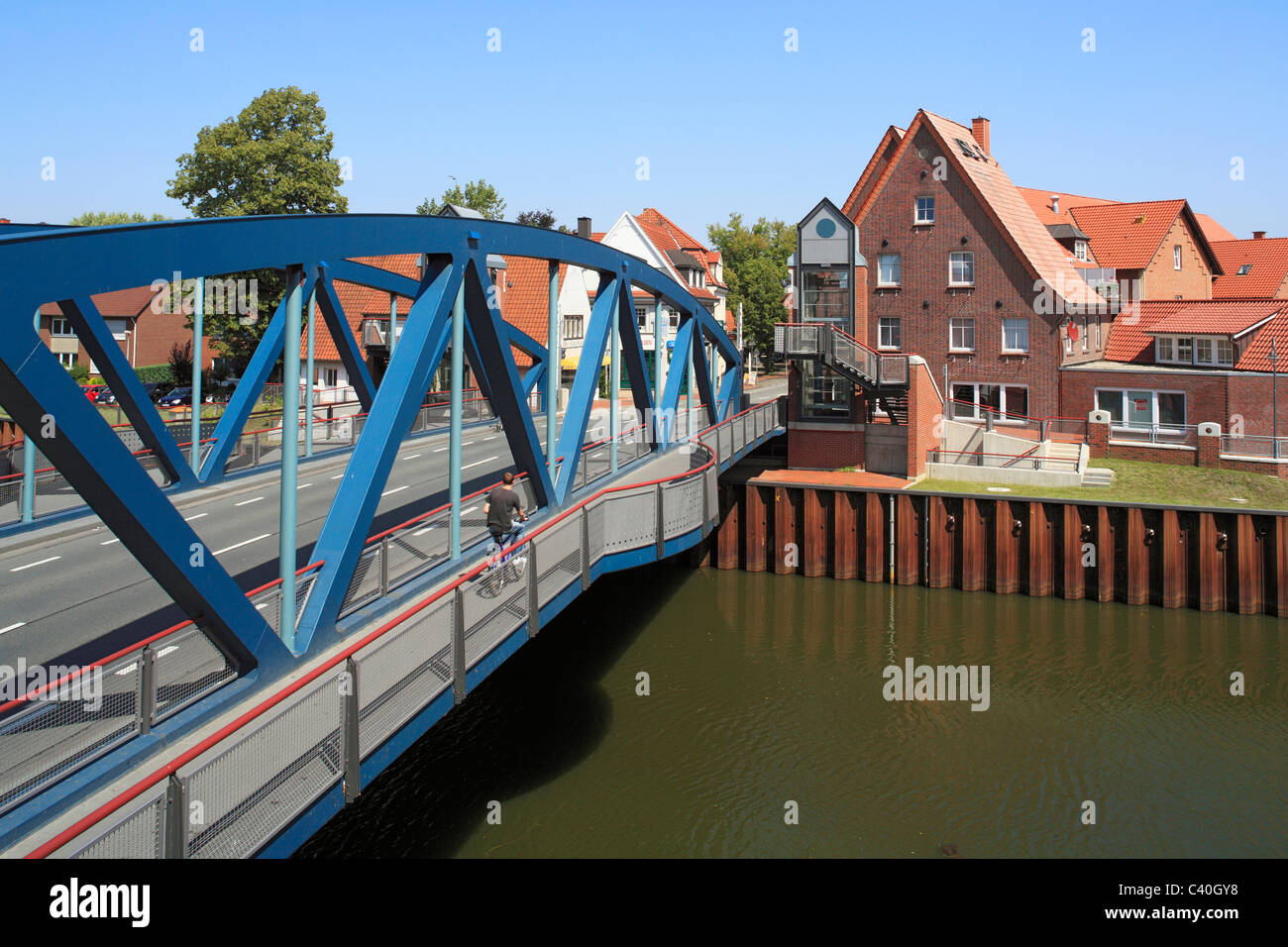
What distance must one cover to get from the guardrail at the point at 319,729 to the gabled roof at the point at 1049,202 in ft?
122

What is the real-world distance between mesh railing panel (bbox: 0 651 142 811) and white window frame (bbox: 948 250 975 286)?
109 ft

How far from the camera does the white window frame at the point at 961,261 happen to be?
120 feet

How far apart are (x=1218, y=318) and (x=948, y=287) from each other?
939 cm

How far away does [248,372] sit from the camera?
1859 cm

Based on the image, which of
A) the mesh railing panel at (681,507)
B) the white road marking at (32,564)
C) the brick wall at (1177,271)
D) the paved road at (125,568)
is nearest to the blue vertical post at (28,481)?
the paved road at (125,568)

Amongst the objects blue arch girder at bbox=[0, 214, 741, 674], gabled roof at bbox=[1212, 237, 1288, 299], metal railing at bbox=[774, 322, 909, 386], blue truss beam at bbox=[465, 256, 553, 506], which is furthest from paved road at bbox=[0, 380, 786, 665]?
gabled roof at bbox=[1212, 237, 1288, 299]

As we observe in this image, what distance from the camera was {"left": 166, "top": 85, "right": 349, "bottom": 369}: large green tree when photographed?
159 feet

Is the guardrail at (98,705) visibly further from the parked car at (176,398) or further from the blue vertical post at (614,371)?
the parked car at (176,398)

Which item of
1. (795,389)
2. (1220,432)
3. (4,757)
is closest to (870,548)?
(795,389)

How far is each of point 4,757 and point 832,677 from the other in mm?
16484

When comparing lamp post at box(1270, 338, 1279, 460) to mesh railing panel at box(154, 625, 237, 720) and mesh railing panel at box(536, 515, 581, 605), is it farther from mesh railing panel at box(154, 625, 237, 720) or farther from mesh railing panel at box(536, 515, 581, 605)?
mesh railing panel at box(154, 625, 237, 720)

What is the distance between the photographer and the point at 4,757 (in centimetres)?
686

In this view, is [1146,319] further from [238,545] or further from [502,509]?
[238,545]
